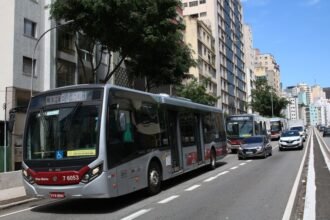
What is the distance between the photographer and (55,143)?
11055 millimetres

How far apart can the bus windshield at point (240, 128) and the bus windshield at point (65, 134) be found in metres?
25.3

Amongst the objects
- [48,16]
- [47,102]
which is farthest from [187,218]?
[48,16]

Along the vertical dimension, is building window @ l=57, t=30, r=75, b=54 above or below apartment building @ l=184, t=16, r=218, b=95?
below

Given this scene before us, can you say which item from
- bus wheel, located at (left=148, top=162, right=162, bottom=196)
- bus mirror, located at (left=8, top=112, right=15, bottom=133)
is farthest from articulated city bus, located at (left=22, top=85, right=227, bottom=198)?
bus mirror, located at (left=8, top=112, right=15, bottom=133)

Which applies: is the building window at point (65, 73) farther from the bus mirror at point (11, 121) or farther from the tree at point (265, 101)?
the tree at point (265, 101)

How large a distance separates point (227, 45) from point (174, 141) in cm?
8244

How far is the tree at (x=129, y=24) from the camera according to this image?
2550cm

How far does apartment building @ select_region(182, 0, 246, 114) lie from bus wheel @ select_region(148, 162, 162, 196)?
70.6m

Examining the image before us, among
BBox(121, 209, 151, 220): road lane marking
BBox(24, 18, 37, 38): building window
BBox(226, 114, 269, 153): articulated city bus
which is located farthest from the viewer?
BBox(226, 114, 269, 153): articulated city bus

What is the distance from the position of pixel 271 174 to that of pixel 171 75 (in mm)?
15282

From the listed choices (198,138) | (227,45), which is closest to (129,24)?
(198,138)

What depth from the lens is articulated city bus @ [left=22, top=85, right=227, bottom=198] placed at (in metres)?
10.7

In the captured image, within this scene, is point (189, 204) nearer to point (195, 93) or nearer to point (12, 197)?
point (12, 197)

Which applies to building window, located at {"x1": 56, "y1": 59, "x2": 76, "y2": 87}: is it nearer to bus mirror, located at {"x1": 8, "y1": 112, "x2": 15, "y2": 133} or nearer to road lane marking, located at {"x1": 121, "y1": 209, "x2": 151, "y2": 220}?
bus mirror, located at {"x1": 8, "y1": 112, "x2": 15, "y2": 133}
